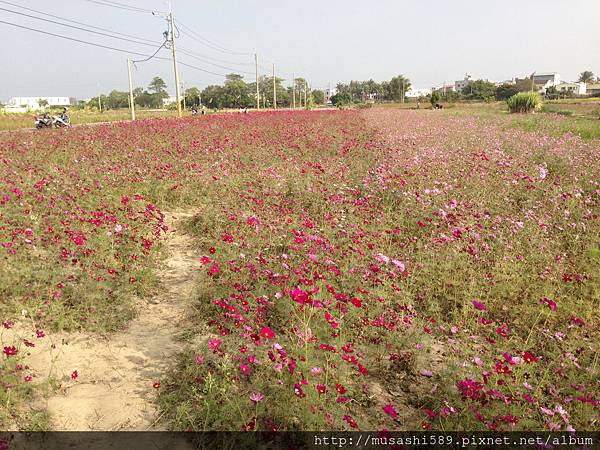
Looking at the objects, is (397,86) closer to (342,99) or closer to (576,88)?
(342,99)

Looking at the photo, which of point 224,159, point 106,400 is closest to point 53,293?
point 106,400

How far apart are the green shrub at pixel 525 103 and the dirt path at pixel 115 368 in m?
33.3

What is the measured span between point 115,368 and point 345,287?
6.37 ft

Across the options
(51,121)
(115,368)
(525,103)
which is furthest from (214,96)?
(115,368)

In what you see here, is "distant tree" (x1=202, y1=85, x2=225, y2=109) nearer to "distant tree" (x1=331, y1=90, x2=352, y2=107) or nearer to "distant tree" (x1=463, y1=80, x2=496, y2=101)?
"distant tree" (x1=331, y1=90, x2=352, y2=107)

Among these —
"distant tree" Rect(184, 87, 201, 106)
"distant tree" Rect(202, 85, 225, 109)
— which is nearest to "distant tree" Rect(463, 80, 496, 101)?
"distant tree" Rect(202, 85, 225, 109)

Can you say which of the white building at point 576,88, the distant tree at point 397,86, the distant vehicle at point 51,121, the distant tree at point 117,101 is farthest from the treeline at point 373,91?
the distant vehicle at point 51,121

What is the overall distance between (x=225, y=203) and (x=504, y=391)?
4.39m

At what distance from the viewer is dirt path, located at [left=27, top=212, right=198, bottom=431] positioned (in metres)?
2.31

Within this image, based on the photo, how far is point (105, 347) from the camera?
9.86ft

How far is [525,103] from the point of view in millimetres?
29875

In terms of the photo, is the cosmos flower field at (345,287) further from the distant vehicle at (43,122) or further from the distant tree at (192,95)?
the distant tree at (192,95)

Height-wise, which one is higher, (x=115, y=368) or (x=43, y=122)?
(x=43, y=122)

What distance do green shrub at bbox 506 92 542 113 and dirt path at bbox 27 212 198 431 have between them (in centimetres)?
3326
